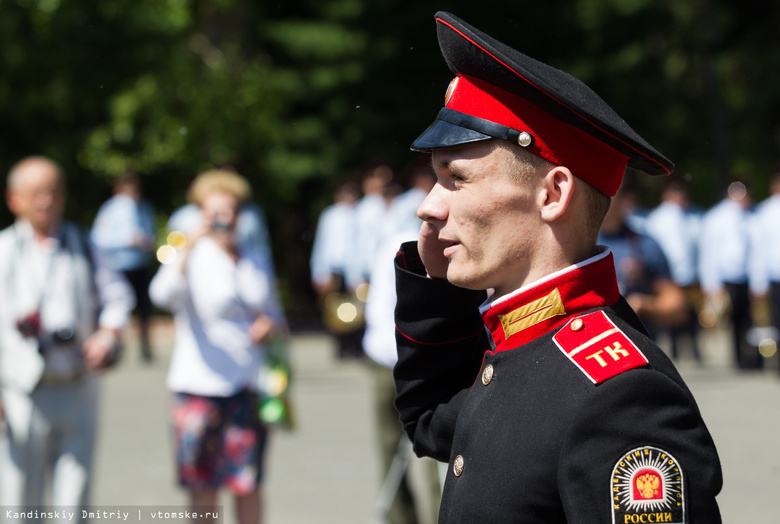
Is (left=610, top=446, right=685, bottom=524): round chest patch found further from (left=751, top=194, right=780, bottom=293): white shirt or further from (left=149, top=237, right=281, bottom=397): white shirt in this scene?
(left=751, top=194, right=780, bottom=293): white shirt

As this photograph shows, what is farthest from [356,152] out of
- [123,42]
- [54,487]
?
[54,487]

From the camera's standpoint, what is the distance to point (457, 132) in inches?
76.1

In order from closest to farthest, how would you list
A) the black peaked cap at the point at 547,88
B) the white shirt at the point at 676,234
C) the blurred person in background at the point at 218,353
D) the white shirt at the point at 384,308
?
the black peaked cap at the point at 547,88, the blurred person in background at the point at 218,353, the white shirt at the point at 384,308, the white shirt at the point at 676,234

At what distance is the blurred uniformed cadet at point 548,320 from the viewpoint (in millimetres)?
1626

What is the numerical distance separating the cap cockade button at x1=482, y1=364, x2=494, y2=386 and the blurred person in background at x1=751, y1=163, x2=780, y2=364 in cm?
1006

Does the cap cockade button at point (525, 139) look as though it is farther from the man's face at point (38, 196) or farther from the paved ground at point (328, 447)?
the paved ground at point (328, 447)

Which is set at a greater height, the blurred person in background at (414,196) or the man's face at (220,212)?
the blurred person in background at (414,196)

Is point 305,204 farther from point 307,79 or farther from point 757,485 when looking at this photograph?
point 757,485

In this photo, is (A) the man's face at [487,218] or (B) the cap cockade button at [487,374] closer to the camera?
(A) the man's face at [487,218]

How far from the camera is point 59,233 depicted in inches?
203

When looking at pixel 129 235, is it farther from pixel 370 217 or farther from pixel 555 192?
pixel 555 192

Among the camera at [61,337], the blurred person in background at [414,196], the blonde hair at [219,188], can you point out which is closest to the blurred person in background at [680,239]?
the blurred person in background at [414,196]

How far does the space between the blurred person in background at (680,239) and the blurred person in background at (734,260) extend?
215mm

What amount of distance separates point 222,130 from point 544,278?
16.2 m
